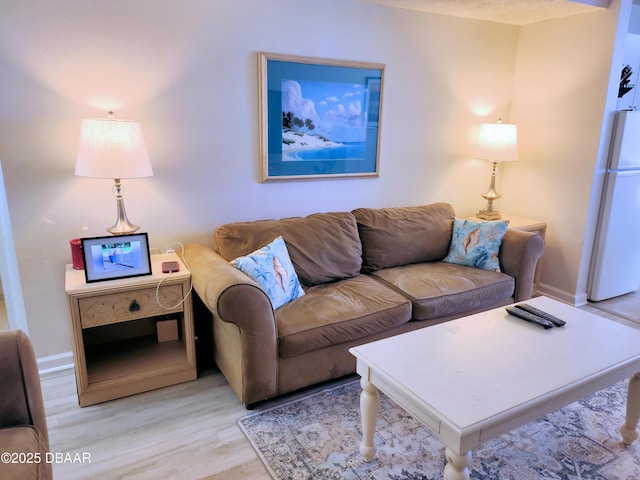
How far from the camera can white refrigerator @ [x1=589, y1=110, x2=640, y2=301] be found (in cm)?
326

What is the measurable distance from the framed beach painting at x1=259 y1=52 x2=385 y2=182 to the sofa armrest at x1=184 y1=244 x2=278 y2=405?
3.27 ft

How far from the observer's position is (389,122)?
3.34 meters

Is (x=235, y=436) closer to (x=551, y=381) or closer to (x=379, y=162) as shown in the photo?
(x=551, y=381)

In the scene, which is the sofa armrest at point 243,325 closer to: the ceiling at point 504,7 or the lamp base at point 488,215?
the ceiling at point 504,7

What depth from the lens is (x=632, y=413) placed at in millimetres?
1958

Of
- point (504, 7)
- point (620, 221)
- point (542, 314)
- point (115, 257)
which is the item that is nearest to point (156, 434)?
point (115, 257)

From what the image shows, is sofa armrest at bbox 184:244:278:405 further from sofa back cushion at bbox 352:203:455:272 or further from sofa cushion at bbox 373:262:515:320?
sofa back cushion at bbox 352:203:455:272

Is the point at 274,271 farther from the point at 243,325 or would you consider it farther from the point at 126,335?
the point at 126,335

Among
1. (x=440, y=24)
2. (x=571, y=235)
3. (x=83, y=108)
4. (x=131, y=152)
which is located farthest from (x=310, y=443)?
(x=440, y=24)

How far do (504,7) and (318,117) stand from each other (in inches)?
60.8

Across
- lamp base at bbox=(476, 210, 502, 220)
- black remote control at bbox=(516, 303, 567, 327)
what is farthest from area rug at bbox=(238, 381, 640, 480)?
lamp base at bbox=(476, 210, 502, 220)

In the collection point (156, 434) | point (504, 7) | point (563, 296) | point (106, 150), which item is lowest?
point (156, 434)

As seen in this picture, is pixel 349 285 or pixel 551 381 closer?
pixel 551 381

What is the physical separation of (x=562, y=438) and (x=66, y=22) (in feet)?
10.2
